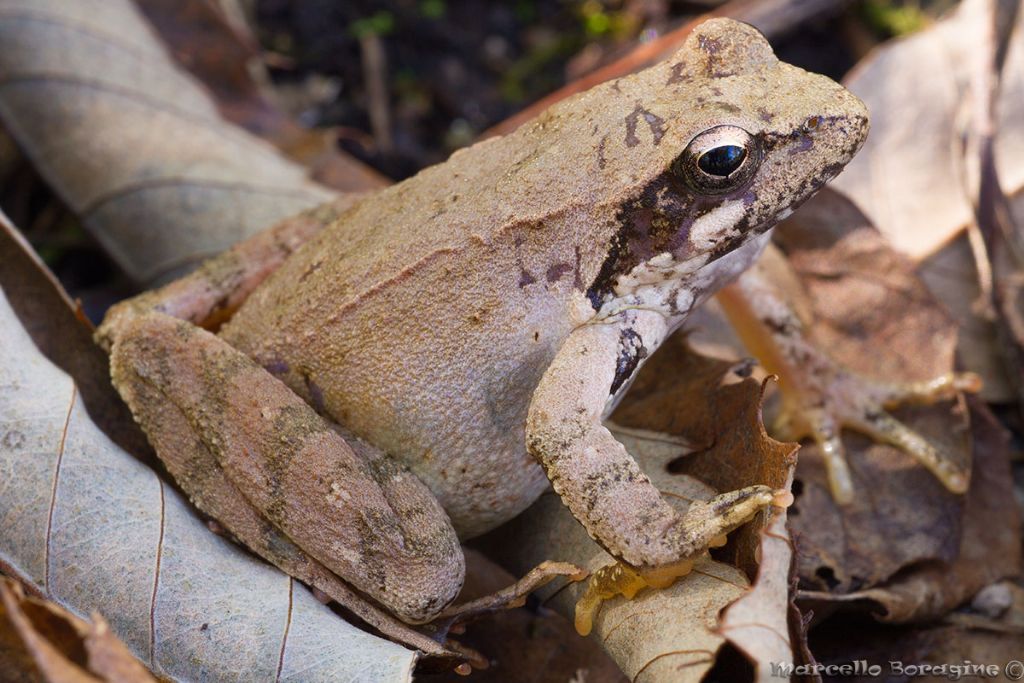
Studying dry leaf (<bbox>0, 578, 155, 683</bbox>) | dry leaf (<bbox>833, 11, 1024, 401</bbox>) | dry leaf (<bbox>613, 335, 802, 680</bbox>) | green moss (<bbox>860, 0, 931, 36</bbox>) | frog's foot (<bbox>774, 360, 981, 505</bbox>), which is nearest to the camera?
dry leaf (<bbox>0, 578, 155, 683</bbox>)

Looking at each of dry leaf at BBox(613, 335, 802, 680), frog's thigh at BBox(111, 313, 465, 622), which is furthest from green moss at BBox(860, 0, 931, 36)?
frog's thigh at BBox(111, 313, 465, 622)

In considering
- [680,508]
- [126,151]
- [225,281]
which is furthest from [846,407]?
[126,151]

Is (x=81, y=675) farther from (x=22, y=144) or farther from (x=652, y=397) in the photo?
(x=22, y=144)

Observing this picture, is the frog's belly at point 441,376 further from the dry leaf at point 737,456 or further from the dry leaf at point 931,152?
the dry leaf at point 931,152

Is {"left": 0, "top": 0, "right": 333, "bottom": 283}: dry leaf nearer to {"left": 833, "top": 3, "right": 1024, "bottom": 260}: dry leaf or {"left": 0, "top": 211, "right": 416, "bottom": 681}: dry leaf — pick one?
{"left": 0, "top": 211, "right": 416, "bottom": 681}: dry leaf

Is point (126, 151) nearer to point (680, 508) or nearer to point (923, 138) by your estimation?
point (680, 508)
